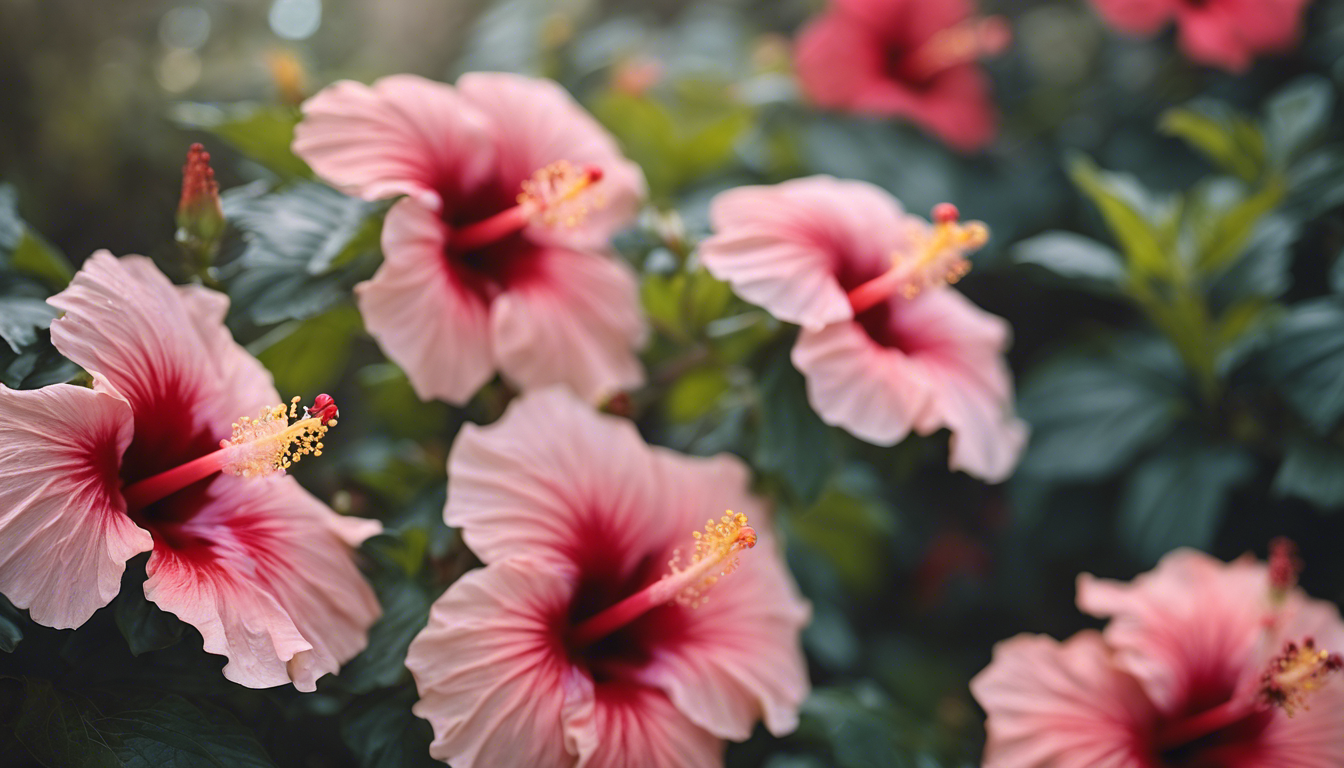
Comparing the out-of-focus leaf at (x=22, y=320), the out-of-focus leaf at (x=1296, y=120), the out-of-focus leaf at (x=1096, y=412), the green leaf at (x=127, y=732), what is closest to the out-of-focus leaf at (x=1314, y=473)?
the out-of-focus leaf at (x=1096, y=412)

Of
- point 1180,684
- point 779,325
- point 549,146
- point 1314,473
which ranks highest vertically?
point 549,146

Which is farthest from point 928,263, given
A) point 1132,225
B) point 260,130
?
point 260,130

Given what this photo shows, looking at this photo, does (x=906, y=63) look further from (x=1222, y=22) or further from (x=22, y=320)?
(x=22, y=320)

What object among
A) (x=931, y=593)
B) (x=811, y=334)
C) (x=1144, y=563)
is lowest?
(x=931, y=593)

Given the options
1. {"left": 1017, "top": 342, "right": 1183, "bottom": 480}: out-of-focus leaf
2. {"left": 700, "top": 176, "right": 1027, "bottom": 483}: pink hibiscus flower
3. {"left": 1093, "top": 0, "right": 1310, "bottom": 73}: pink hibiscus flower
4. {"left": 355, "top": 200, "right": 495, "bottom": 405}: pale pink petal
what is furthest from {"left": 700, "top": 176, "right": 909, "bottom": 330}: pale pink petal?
{"left": 1093, "top": 0, "right": 1310, "bottom": 73}: pink hibiscus flower

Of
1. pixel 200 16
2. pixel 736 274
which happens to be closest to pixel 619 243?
pixel 736 274

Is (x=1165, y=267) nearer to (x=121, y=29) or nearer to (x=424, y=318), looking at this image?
(x=424, y=318)
